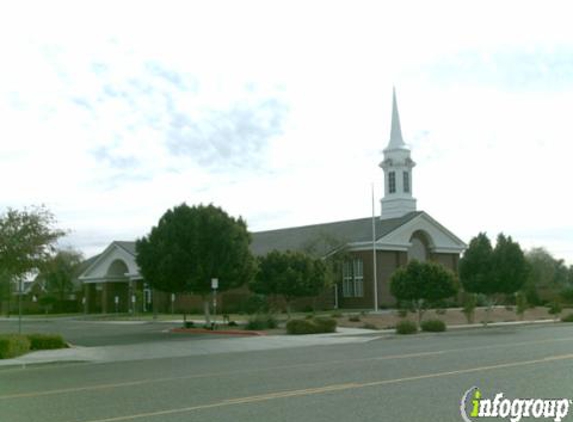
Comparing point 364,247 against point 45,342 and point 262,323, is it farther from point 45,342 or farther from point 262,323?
point 45,342

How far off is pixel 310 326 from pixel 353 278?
28.1 m

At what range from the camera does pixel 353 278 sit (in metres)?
59.8

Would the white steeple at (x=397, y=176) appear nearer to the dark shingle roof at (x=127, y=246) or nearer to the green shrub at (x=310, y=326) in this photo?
the dark shingle roof at (x=127, y=246)

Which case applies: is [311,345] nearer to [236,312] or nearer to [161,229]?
[161,229]

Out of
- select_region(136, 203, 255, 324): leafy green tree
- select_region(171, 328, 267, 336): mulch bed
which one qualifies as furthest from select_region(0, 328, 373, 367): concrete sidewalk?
select_region(136, 203, 255, 324): leafy green tree

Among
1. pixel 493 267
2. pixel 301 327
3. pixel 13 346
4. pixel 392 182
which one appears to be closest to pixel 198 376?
pixel 13 346

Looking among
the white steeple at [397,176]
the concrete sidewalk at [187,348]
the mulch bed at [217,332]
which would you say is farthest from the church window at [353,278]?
the concrete sidewalk at [187,348]

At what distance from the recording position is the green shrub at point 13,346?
21469mm

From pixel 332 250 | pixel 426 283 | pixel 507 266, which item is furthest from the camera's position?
pixel 332 250

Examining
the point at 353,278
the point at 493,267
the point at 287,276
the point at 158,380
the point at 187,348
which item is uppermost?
the point at 493,267

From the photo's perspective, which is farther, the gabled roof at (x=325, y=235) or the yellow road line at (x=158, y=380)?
the gabled roof at (x=325, y=235)

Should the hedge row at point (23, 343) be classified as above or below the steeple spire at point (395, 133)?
below

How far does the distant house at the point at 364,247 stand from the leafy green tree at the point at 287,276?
1504 centimetres

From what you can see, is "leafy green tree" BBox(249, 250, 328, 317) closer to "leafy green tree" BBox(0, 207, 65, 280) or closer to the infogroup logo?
"leafy green tree" BBox(0, 207, 65, 280)
